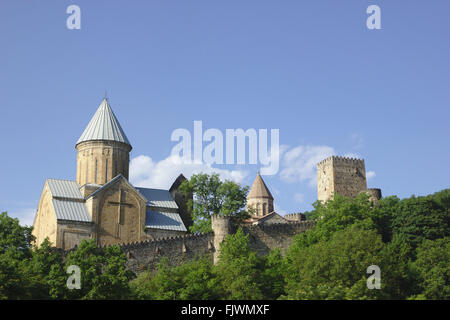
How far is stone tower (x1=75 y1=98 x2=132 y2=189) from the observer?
5491cm

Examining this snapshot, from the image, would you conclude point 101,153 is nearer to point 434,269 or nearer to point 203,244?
point 203,244

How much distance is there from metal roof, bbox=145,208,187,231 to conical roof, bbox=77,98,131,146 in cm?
640

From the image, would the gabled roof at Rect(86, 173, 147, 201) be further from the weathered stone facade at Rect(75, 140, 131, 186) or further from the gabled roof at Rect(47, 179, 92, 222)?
the weathered stone facade at Rect(75, 140, 131, 186)

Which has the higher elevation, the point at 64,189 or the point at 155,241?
the point at 64,189

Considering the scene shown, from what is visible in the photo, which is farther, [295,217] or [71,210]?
[295,217]

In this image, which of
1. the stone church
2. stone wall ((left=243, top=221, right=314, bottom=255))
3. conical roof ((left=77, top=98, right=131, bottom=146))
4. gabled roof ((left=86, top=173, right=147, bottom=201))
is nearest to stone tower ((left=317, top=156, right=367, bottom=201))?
the stone church

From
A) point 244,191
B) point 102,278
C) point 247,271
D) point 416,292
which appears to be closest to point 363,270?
point 416,292

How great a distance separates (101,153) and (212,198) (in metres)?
9.71

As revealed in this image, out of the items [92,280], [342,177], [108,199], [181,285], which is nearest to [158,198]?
[108,199]

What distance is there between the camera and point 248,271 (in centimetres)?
3847

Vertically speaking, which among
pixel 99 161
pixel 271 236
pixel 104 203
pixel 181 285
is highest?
pixel 99 161

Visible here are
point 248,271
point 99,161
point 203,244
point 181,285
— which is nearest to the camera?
point 181,285
